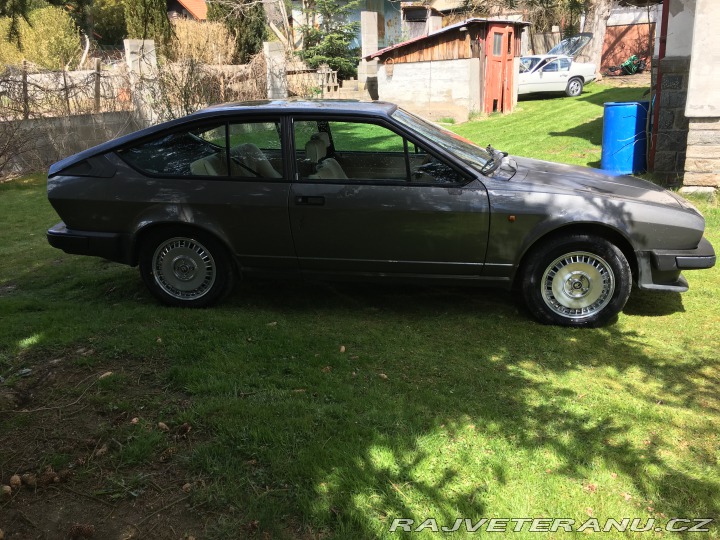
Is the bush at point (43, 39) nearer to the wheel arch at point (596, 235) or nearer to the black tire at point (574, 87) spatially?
the black tire at point (574, 87)

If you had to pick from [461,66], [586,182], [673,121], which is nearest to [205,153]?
[586,182]

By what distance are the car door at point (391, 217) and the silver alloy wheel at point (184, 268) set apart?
830 millimetres

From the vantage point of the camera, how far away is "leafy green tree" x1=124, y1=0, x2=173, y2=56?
27.0 m

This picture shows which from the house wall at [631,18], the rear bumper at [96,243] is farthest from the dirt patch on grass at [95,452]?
the house wall at [631,18]

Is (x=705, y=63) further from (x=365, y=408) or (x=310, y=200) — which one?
(x=365, y=408)

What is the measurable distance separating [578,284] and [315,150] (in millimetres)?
2444

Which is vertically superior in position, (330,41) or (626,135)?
(330,41)

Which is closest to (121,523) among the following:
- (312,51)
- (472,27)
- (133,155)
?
(133,155)

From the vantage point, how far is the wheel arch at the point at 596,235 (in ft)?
15.5

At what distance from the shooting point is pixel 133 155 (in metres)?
5.24

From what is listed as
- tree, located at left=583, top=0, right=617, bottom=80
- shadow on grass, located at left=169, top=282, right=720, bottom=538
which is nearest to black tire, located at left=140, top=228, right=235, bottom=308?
shadow on grass, located at left=169, top=282, right=720, bottom=538

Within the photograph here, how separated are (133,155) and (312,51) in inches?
951

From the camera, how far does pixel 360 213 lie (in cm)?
486

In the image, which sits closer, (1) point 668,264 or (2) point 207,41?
(1) point 668,264
